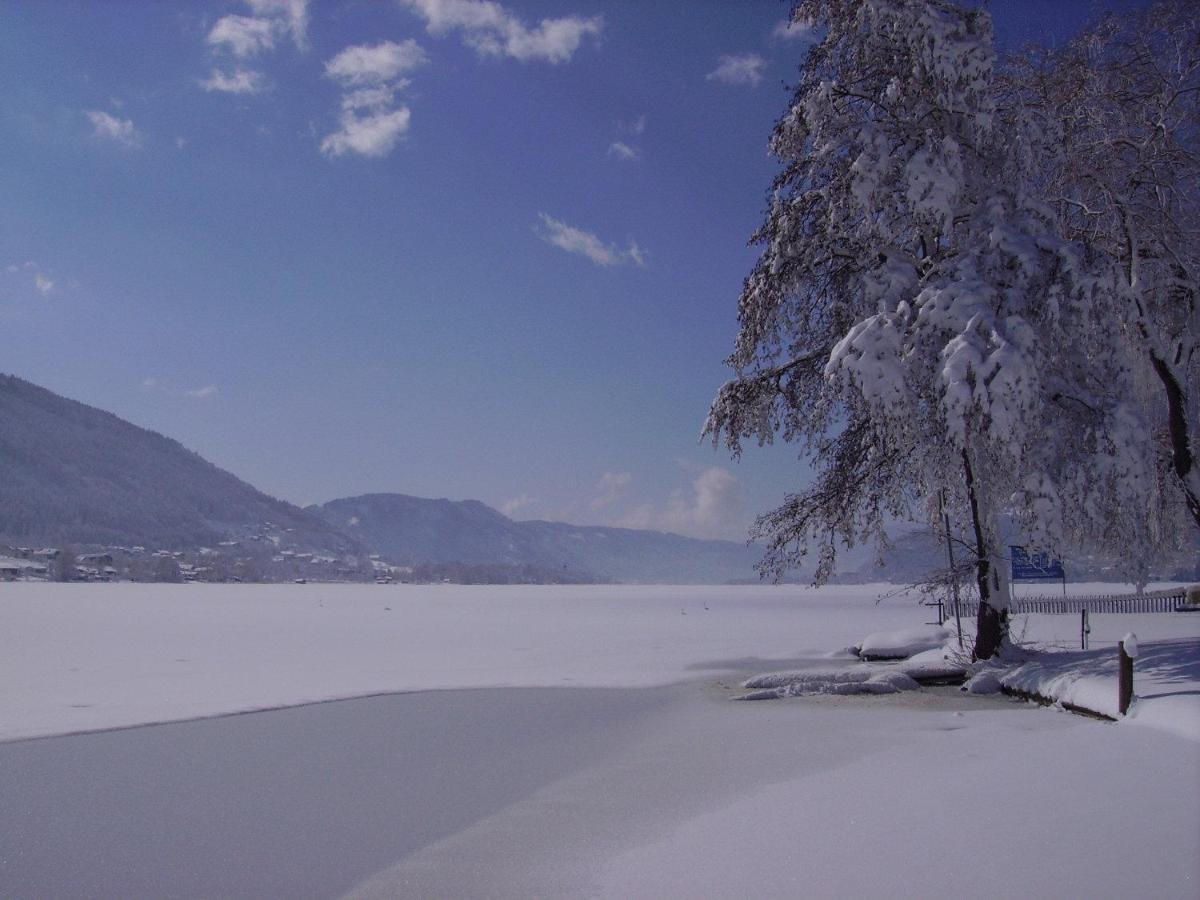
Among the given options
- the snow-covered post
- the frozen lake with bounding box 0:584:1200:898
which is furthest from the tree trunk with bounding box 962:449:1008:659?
the snow-covered post

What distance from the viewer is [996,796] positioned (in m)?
7.38

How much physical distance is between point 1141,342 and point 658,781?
10898 millimetres

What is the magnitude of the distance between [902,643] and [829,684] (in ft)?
21.0

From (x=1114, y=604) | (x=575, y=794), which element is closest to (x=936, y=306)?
(x=575, y=794)

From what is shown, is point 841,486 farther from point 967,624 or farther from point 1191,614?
point 1191,614

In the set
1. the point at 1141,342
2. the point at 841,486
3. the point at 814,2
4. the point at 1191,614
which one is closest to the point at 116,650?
the point at 841,486

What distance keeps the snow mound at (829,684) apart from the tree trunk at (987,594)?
1.54m

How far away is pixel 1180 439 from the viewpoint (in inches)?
554

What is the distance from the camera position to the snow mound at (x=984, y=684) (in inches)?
567

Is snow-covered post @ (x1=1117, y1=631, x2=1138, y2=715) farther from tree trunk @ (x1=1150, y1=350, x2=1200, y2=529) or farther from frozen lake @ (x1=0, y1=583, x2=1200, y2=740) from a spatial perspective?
frozen lake @ (x1=0, y1=583, x2=1200, y2=740)

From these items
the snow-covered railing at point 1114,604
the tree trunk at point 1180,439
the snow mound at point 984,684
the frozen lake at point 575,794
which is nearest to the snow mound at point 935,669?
the snow mound at point 984,684

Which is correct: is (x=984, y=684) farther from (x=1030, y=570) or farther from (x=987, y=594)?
(x=1030, y=570)

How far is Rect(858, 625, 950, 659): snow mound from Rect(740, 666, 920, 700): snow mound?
13.9ft

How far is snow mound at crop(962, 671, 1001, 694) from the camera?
14.4 meters
